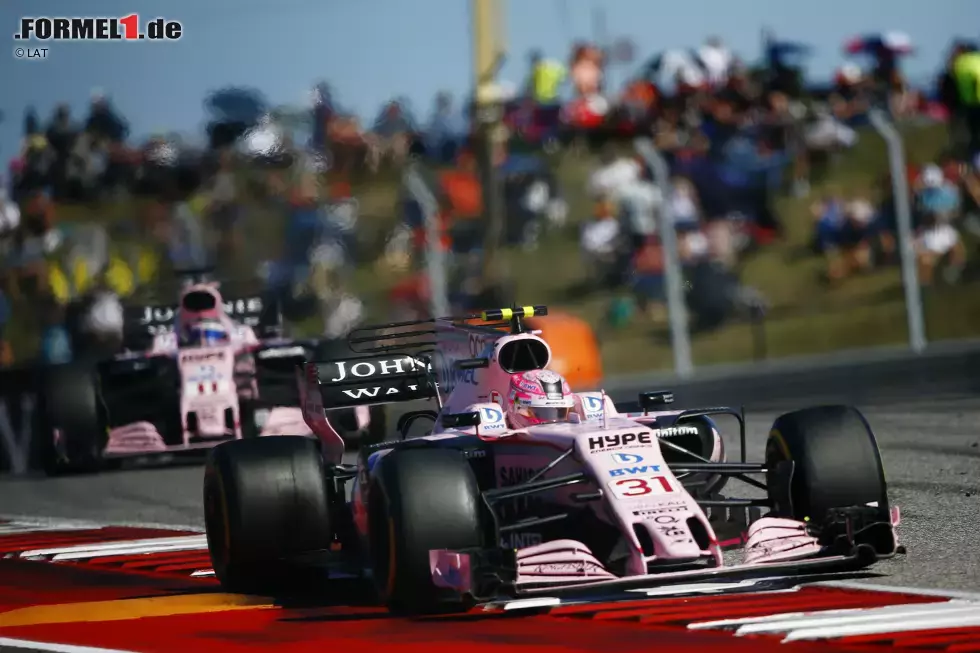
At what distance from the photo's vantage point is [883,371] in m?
18.2

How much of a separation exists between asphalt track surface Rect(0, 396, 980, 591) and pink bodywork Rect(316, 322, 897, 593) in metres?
0.79

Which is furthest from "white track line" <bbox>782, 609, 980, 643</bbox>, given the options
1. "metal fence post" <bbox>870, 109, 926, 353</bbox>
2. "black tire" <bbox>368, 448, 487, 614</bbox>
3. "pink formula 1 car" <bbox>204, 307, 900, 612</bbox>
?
"metal fence post" <bbox>870, 109, 926, 353</bbox>

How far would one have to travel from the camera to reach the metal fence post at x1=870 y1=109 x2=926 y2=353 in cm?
1892

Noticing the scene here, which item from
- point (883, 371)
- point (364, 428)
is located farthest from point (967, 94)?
point (364, 428)

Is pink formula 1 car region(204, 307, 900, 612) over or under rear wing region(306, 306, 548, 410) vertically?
under

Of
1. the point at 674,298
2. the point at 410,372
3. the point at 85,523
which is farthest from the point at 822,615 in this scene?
the point at 674,298

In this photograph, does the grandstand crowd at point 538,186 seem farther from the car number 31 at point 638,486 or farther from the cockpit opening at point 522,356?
the car number 31 at point 638,486

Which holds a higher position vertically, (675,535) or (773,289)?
(773,289)

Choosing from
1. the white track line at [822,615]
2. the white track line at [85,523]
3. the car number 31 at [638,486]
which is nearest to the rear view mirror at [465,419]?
the car number 31 at [638,486]

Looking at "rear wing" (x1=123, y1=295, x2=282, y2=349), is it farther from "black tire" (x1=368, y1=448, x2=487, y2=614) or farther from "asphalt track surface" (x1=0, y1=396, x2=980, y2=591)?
"black tire" (x1=368, y1=448, x2=487, y2=614)

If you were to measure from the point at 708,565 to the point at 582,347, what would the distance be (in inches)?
523

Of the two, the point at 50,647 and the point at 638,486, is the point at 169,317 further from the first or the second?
the point at 638,486

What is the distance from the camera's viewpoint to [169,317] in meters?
18.1

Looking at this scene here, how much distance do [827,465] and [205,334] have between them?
9.80 m
